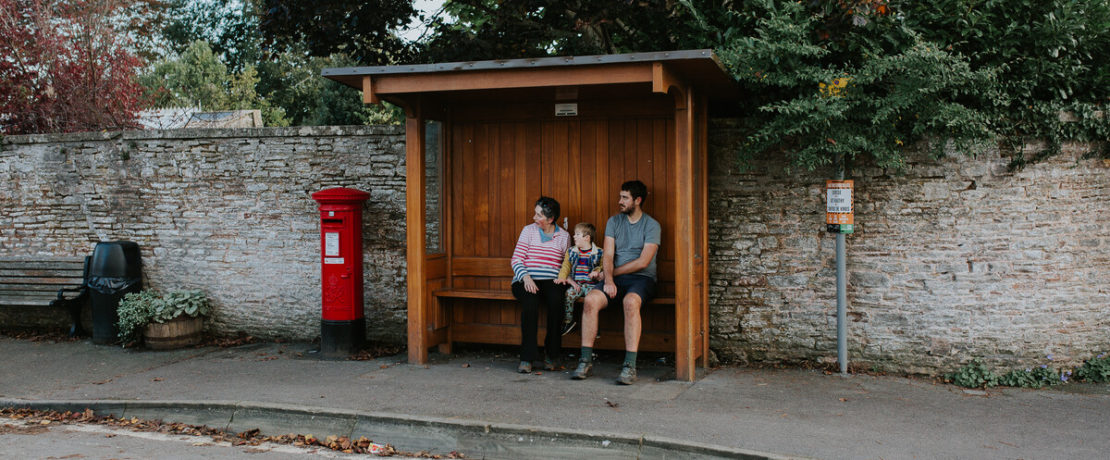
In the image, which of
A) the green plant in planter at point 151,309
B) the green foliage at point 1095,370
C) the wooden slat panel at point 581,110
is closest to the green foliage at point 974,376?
the green foliage at point 1095,370

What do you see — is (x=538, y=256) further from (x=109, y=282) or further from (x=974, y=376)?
(x=109, y=282)

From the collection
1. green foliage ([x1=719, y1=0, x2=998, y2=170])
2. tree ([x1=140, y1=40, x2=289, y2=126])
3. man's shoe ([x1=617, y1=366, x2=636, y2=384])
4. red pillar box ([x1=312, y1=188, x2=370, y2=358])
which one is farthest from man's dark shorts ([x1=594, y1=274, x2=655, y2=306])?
tree ([x1=140, y1=40, x2=289, y2=126])

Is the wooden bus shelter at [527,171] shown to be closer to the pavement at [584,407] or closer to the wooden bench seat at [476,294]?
the wooden bench seat at [476,294]

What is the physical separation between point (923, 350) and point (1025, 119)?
205 centimetres

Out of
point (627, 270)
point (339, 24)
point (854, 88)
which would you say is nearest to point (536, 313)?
point (627, 270)

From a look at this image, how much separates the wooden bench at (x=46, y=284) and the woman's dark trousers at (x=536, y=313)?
5.24 meters

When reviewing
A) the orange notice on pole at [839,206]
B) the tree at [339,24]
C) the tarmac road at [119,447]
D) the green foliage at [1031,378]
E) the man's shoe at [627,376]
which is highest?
the tree at [339,24]

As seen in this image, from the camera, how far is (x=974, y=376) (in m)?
6.96

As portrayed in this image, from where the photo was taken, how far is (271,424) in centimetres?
596

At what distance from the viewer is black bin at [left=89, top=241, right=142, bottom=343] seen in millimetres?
8961

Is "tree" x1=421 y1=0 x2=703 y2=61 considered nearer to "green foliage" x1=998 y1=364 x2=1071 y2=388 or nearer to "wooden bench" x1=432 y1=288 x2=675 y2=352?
"wooden bench" x1=432 y1=288 x2=675 y2=352

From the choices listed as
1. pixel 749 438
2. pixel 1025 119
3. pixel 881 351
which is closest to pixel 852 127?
pixel 1025 119

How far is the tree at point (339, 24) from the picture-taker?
32.3 ft

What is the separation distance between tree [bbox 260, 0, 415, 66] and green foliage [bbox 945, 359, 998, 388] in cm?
727
